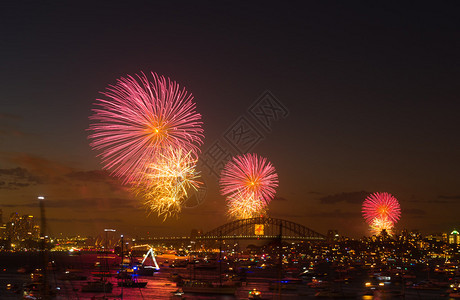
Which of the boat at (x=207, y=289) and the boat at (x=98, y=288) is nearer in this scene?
the boat at (x=98, y=288)

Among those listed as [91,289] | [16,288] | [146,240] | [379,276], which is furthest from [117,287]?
[146,240]

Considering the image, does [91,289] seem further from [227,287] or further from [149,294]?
[227,287]

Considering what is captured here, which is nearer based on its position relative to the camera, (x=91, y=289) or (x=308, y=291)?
(x=91, y=289)

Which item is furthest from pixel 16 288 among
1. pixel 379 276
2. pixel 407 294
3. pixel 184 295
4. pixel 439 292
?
pixel 379 276

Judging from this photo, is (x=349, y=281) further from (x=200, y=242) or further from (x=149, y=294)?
(x=200, y=242)

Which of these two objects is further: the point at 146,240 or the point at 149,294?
the point at 146,240

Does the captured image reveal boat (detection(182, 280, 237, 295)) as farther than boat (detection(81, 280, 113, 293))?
Yes

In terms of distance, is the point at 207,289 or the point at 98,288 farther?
the point at 207,289

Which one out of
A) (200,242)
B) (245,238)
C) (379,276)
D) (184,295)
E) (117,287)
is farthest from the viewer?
(200,242)

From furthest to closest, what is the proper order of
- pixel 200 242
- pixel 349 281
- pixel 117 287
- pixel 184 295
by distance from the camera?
1. pixel 200 242
2. pixel 349 281
3. pixel 117 287
4. pixel 184 295

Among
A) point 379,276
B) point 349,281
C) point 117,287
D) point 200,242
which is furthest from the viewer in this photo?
point 200,242
